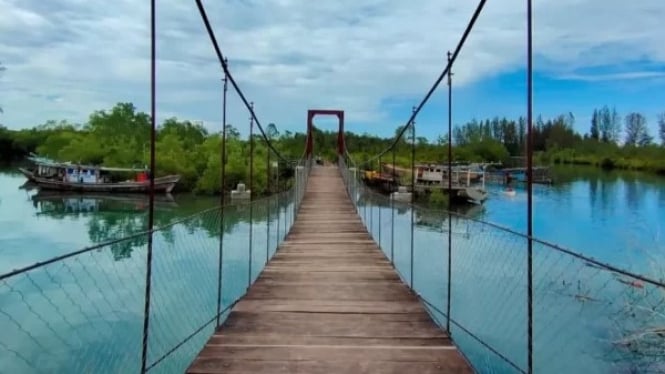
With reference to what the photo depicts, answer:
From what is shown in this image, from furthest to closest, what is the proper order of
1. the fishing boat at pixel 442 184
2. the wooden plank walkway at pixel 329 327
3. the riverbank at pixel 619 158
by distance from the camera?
the riverbank at pixel 619 158 → the fishing boat at pixel 442 184 → the wooden plank walkway at pixel 329 327

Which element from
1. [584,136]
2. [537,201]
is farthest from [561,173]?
[537,201]

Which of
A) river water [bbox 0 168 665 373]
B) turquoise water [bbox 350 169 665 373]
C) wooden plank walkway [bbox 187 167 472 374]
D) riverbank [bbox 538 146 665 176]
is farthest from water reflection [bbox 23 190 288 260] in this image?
riverbank [bbox 538 146 665 176]

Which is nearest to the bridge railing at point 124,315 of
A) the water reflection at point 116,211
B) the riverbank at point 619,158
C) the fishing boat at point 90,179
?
the water reflection at point 116,211

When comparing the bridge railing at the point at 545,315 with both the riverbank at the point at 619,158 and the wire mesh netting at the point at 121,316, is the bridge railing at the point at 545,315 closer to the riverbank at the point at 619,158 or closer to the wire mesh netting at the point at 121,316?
the wire mesh netting at the point at 121,316

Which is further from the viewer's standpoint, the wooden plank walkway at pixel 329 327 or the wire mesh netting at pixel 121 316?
the wire mesh netting at pixel 121 316

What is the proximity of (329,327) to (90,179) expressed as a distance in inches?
1231

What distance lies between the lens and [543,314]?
8.32 metres

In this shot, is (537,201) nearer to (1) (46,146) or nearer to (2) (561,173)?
(2) (561,173)

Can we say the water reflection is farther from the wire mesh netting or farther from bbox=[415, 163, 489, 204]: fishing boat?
bbox=[415, 163, 489, 204]: fishing boat

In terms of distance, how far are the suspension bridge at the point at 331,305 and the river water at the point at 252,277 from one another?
0.05 meters

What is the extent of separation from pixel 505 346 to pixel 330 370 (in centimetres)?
652

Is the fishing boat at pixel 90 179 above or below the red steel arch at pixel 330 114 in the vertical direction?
below

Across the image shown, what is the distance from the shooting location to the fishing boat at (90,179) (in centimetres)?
2911

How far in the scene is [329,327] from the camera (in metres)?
2.41
